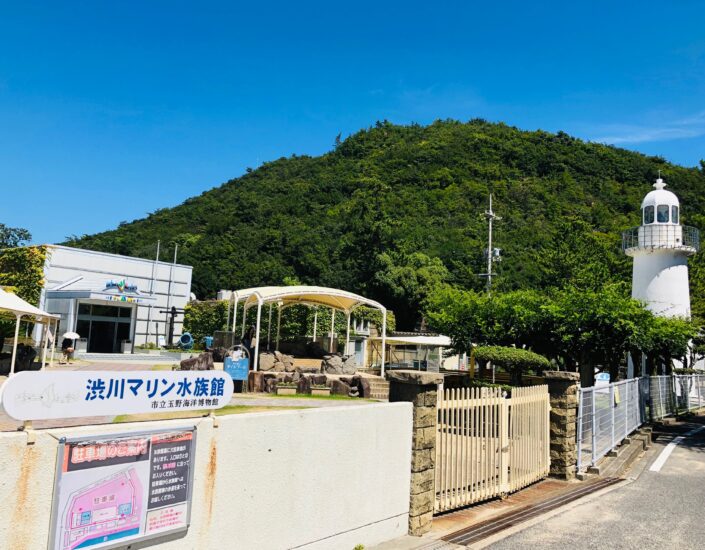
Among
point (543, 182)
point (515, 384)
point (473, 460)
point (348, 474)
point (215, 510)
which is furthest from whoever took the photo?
point (543, 182)

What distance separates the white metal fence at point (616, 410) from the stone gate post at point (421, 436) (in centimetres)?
436

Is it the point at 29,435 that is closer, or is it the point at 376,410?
the point at 29,435

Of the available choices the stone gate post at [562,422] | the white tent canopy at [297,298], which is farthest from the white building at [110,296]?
the stone gate post at [562,422]

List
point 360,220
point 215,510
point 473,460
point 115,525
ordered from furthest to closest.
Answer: point 360,220, point 473,460, point 215,510, point 115,525

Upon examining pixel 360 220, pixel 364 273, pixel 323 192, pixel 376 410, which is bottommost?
pixel 376 410

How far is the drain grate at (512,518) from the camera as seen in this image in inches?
238

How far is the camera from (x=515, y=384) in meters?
16.6

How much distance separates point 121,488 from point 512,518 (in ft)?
16.6

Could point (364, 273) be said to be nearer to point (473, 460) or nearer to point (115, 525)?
point (473, 460)

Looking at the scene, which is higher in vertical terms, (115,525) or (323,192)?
(323,192)

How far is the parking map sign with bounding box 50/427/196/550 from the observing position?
11.0ft

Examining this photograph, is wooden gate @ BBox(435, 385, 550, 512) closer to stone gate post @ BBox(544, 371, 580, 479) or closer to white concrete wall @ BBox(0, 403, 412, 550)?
stone gate post @ BBox(544, 371, 580, 479)

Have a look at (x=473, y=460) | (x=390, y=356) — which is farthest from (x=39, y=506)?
(x=390, y=356)

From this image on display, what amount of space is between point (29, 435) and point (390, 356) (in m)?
29.2
